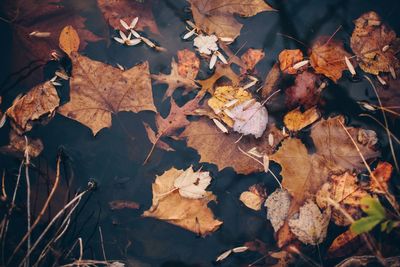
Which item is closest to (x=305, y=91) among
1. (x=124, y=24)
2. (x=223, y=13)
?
(x=223, y=13)

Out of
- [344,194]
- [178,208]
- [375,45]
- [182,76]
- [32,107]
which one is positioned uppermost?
[375,45]

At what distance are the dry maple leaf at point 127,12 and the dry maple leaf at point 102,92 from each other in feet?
1.26

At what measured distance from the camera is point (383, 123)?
2.20 m

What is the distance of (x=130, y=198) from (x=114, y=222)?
214mm

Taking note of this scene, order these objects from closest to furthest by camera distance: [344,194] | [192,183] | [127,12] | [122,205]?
[344,194] → [192,183] → [122,205] → [127,12]

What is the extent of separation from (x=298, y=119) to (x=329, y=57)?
0.56 metres

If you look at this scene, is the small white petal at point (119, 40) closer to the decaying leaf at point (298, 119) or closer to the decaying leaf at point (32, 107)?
the decaying leaf at point (32, 107)

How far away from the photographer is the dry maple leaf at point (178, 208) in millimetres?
2115

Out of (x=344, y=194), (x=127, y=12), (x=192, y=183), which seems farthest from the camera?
(x=127, y=12)

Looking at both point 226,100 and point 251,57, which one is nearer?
point 226,100

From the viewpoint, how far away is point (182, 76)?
7.52ft

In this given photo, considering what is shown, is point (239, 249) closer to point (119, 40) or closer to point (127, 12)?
point (119, 40)

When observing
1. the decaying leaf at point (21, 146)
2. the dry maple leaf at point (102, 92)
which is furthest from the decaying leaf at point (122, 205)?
the decaying leaf at point (21, 146)

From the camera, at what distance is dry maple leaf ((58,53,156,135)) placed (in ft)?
7.02
